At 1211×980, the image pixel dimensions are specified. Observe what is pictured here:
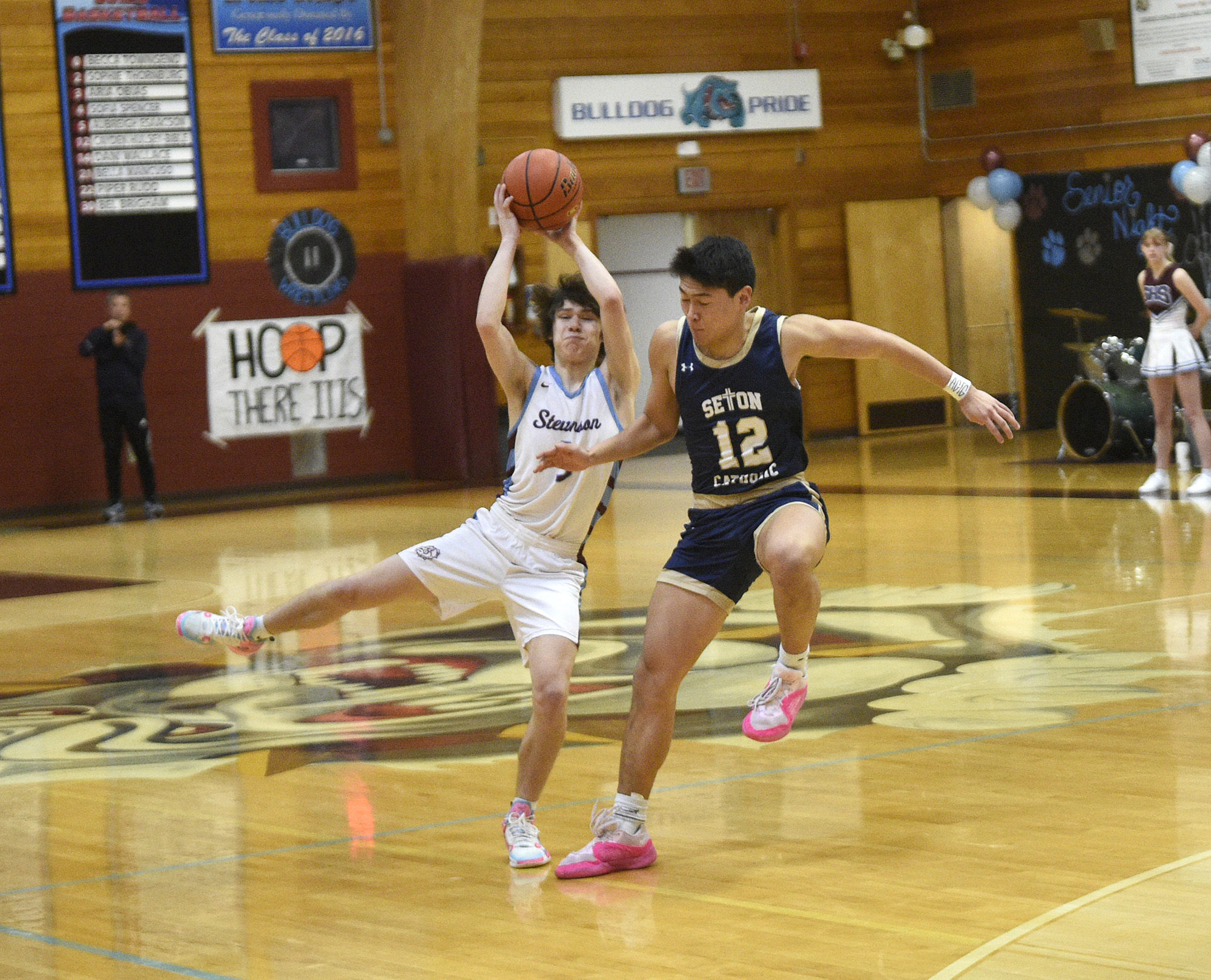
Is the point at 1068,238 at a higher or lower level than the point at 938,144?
lower

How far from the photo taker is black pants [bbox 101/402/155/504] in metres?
14.2

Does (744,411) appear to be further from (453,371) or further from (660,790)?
(453,371)

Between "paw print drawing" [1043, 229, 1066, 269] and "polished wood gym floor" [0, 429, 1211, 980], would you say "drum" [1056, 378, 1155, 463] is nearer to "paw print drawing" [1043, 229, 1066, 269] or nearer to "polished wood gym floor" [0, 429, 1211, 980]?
"paw print drawing" [1043, 229, 1066, 269]

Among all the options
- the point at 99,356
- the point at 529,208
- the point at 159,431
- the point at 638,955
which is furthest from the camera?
the point at 159,431

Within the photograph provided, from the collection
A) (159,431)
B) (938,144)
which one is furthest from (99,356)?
(938,144)

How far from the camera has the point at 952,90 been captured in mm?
18422

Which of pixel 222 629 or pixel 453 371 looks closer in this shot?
pixel 222 629

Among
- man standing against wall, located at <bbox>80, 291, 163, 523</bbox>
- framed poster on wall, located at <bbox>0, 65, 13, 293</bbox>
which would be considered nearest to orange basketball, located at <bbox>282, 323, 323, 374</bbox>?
man standing against wall, located at <bbox>80, 291, 163, 523</bbox>

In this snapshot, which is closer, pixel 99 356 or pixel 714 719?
pixel 714 719

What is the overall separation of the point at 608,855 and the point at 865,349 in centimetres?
137

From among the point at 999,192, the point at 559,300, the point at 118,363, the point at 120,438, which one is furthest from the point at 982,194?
the point at 559,300

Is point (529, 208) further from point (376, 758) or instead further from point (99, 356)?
point (99, 356)

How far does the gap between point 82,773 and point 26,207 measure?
10042 millimetres

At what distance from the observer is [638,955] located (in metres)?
3.62
